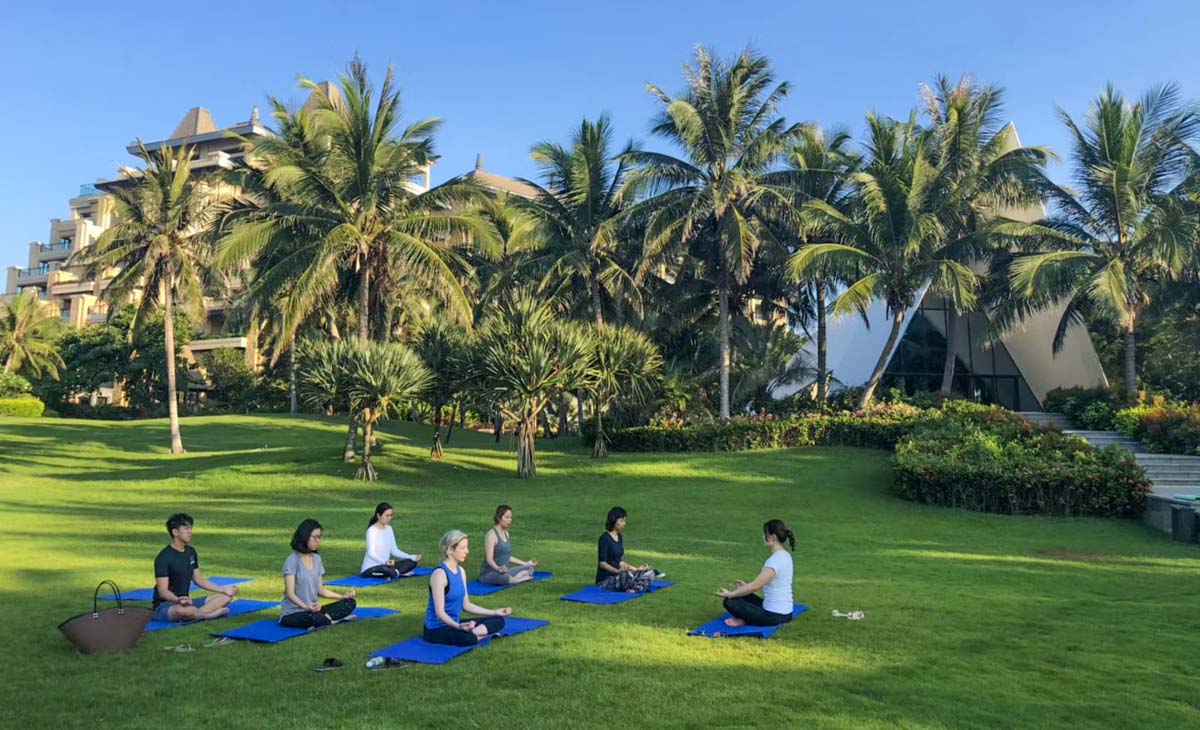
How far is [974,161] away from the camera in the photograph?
95.0 ft

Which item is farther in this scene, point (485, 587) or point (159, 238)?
point (159, 238)

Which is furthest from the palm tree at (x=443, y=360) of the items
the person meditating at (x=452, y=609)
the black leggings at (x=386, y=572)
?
the person meditating at (x=452, y=609)

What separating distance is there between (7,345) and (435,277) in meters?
44.0

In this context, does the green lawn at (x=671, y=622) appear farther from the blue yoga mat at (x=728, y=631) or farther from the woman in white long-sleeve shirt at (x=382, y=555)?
the woman in white long-sleeve shirt at (x=382, y=555)

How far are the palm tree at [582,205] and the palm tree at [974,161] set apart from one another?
10.6m

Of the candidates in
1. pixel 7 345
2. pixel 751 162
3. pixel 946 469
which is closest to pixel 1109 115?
pixel 751 162

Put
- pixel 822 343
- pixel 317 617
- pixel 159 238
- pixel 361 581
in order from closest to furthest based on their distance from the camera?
pixel 317 617 < pixel 361 581 < pixel 159 238 < pixel 822 343

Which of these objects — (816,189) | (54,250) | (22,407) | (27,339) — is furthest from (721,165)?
(54,250)

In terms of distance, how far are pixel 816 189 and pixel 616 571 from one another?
933 inches

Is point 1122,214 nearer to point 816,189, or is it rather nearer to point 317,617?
point 816,189

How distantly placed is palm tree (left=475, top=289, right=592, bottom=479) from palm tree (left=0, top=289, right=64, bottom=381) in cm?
4373

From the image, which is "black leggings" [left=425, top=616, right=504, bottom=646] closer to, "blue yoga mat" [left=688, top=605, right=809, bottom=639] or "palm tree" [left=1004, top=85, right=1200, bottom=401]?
"blue yoga mat" [left=688, top=605, right=809, bottom=639]

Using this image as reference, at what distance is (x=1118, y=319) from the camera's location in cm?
2558

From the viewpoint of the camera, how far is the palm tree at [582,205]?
2922 centimetres
